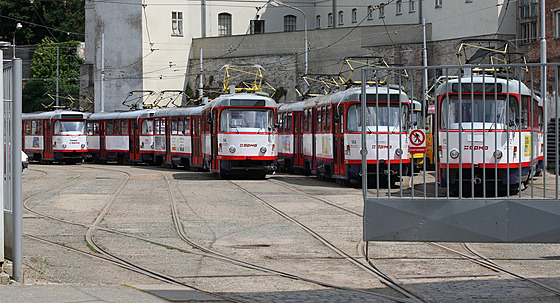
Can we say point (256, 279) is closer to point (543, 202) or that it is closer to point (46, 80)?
point (543, 202)

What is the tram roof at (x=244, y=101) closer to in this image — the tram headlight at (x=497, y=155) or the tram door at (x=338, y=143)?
the tram door at (x=338, y=143)

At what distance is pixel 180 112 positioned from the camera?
40.6 meters

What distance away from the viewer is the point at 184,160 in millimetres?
40188

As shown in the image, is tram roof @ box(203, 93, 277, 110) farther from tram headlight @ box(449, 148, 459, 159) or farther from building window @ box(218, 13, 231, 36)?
building window @ box(218, 13, 231, 36)

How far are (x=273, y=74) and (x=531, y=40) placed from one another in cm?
1953

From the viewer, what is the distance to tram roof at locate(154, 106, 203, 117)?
124 feet

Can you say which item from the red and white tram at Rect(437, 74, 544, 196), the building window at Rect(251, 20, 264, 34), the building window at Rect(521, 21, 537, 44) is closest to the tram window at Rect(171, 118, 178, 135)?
the building window at Rect(521, 21, 537, 44)

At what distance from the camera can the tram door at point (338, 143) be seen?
27.2 metres

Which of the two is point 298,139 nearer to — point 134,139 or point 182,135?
point 182,135

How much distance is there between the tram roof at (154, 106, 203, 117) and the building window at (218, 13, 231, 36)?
101 ft

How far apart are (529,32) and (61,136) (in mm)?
27683

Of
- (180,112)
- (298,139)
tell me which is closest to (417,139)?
(298,139)

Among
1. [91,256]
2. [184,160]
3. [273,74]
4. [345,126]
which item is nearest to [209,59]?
[273,74]

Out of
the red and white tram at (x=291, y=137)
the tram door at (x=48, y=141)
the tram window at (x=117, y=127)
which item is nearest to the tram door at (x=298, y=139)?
the red and white tram at (x=291, y=137)
